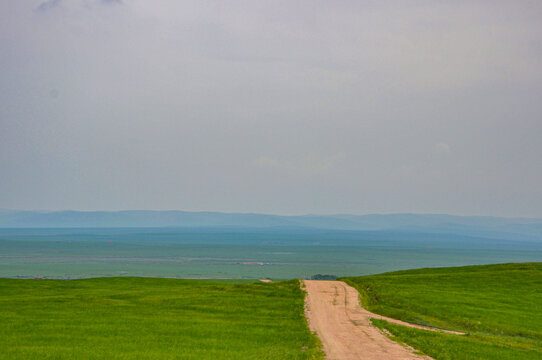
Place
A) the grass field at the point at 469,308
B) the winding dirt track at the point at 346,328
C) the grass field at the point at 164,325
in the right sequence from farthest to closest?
the grass field at the point at 469,308
the grass field at the point at 164,325
the winding dirt track at the point at 346,328

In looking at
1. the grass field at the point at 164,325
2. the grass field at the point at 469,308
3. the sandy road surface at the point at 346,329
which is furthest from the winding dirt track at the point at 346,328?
the grass field at the point at 469,308

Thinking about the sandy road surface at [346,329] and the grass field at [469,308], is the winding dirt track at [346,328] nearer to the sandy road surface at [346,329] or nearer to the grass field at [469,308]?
the sandy road surface at [346,329]

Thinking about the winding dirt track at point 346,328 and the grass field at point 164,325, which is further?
the grass field at point 164,325

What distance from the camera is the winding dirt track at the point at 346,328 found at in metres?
23.8

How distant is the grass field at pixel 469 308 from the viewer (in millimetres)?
26141

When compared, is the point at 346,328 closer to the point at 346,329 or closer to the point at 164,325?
the point at 346,329

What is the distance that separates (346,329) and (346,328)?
0.94 feet

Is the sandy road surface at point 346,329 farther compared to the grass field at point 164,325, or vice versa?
the grass field at point 164,325

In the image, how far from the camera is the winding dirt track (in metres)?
23.8

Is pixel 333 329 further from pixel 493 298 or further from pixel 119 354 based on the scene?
pixel 493 298

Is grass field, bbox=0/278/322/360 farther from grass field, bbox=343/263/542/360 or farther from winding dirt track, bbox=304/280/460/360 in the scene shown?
grass field, bbox=343/263/542/360

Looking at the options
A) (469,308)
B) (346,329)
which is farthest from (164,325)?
(469,308)

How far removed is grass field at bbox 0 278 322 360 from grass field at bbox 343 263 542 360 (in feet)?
21.6

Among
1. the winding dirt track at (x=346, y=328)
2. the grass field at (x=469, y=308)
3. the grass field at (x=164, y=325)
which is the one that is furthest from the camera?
the grass field at (x=469, y=308)
